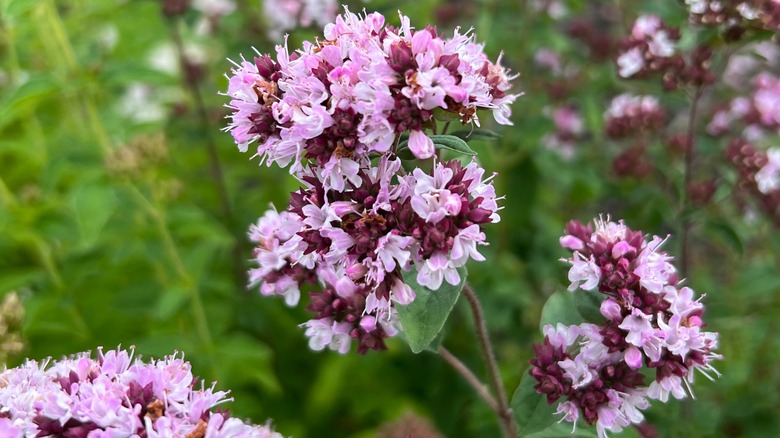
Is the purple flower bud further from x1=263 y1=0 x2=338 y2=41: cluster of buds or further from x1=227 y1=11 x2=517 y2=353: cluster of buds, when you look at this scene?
x1=263 y1=0 x2=338 y2=41: cluster of buds

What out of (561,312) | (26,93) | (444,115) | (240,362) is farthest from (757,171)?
(26,93)

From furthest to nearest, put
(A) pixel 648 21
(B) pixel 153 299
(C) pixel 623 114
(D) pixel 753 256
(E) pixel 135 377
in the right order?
(D) pixel 753 256 → (C) pixel 623 114 → (B) pixel 153 299 → (A) pixel 648 21 → (E) pixel 135 377

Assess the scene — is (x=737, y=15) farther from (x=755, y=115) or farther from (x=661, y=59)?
(x=755, y=115)

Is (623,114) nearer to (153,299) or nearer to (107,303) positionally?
(153,299)

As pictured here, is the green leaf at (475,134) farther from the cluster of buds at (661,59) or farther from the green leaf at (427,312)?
the cluster of buds at (661,59)

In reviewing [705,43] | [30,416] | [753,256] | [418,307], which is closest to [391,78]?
[418,307]
